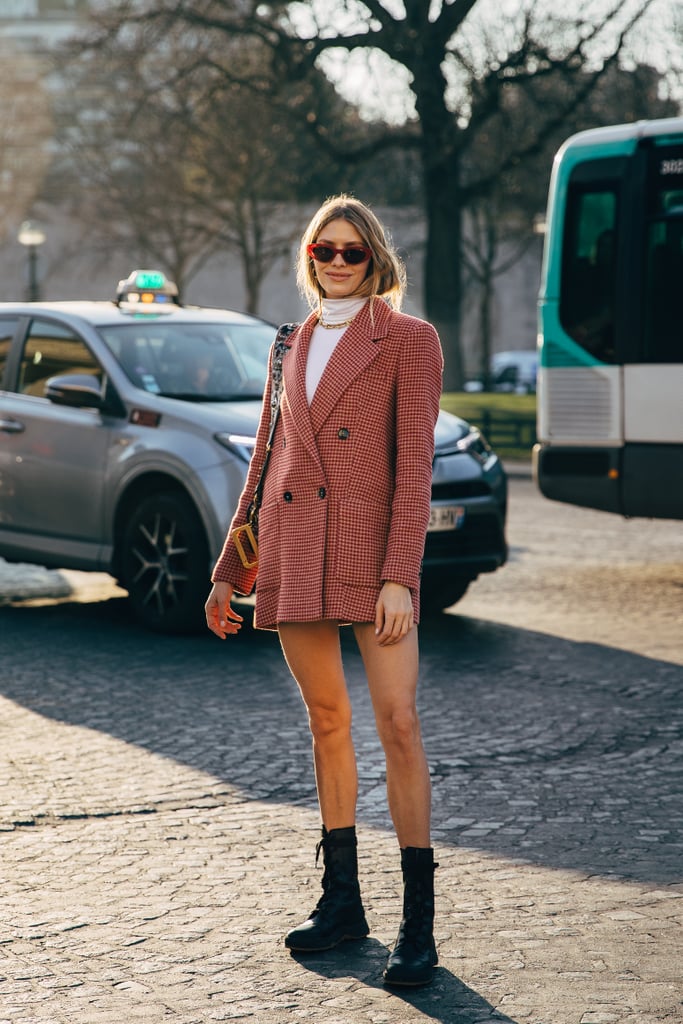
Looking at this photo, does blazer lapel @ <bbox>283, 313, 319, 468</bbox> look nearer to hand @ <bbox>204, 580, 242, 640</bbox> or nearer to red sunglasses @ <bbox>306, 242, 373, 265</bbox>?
red sunglasses @ <bbox>306, 242, 373, 265</bbox>

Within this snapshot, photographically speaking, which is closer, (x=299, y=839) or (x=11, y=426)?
(x=299, y=839)

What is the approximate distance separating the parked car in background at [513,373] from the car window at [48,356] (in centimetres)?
4351

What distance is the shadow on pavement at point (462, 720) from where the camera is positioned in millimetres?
5168

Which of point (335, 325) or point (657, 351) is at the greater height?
point (335, 325)

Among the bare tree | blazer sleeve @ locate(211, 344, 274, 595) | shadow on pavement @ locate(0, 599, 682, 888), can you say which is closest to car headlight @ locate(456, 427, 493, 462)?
shadow on pavement @ locate(0, 599, 682, 888)

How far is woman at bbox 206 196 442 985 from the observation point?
3875 mm

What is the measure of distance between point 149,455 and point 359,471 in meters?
5.07

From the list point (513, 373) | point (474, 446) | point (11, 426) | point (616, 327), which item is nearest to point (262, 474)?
point (474, 446)

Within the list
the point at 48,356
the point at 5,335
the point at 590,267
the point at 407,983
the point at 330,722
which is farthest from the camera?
the point at 590,267

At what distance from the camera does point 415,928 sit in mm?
3850

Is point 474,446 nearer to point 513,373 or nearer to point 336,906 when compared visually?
point 336,906

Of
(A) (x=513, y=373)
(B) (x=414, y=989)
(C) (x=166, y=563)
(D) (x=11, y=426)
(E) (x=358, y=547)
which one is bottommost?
(A) (x=513, y=373)

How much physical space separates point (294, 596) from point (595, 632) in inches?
207

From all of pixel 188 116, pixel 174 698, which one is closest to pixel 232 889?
pixel 174 698
